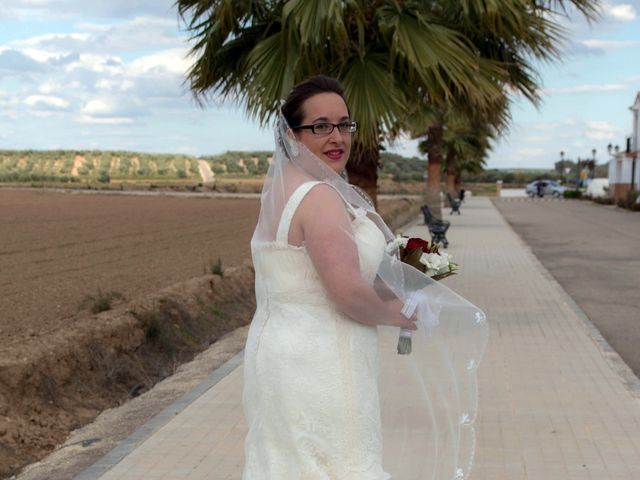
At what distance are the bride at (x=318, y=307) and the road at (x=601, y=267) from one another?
578cm

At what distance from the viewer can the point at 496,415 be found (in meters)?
6.30

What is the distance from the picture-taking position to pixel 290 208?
2.76 m

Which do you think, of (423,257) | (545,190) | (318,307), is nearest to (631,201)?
(545,190)

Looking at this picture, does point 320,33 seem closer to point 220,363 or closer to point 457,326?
point 220,363

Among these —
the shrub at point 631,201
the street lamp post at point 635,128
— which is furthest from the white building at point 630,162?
the shrub at point 631,201

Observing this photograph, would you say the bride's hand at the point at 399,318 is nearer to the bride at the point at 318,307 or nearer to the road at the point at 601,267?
the bride at the point at 318,307

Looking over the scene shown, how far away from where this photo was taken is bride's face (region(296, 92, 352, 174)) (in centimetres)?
289

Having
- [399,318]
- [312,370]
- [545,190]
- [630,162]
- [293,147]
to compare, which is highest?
[293,147]

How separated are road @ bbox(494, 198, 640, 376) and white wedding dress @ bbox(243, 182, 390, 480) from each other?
19.0ft

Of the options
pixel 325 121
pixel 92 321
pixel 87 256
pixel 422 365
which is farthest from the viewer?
pixel 87 256

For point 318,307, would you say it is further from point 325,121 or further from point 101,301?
point 101,301

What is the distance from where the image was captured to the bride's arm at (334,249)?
2.67 m

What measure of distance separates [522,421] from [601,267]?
39.4 feet

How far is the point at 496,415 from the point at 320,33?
4.89m
